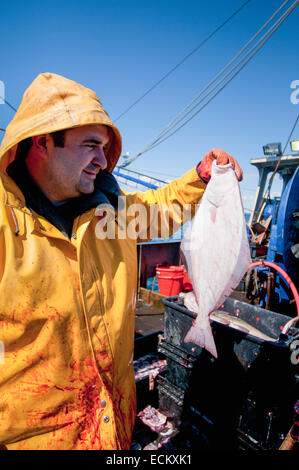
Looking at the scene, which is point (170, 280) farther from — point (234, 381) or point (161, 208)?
point (161, 208)

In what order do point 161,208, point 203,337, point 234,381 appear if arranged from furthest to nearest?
1. point 234,381
2. point 161,208
3. point 203,337

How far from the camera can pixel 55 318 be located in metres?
1.34

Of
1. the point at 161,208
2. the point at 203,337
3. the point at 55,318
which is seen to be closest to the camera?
the point at 55,318

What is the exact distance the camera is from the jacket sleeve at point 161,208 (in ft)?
6.43

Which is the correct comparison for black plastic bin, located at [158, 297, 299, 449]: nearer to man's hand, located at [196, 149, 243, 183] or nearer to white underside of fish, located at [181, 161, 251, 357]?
white underside of fish, located at [181, 161, 251, 357]

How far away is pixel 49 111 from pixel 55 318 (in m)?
1.16

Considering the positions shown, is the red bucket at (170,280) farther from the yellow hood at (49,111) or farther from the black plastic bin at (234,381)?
the yellow hood at (49,111)

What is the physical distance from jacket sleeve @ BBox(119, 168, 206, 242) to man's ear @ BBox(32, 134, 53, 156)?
0.69 m

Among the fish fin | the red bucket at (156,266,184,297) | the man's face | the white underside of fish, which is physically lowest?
the red bucket at (156,266,184,297)

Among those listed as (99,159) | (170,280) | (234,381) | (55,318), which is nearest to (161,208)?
(99,159)

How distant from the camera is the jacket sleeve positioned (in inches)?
77.2

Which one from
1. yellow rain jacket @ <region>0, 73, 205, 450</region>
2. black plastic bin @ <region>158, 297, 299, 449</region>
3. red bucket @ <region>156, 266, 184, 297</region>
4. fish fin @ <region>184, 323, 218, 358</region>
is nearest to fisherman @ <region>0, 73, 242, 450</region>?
yellow rain jacket @ <region>0, 73, 205, 450</region>
